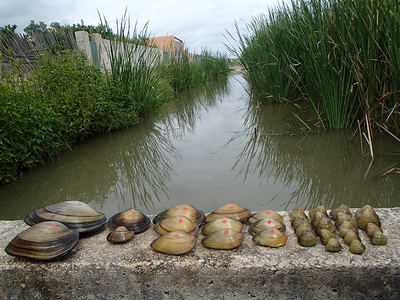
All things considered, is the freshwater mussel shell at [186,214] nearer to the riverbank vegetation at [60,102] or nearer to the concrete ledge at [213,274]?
the concrete ledge at [213,274]

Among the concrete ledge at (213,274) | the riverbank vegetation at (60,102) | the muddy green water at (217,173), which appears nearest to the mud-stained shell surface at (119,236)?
the concrete ledge at (213,274)

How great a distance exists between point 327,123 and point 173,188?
2.27 meters

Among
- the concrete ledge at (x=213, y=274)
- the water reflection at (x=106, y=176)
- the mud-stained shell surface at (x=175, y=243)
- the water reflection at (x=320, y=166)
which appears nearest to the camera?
the concrete ledge at (x=213, y=274)

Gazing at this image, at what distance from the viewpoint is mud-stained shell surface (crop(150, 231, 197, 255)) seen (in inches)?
51.7

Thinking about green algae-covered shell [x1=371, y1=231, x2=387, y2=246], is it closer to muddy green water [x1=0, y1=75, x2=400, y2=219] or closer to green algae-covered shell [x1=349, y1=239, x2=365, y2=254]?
green algae-covered shell [x1=349, y1=239, x2=365, y2=254]

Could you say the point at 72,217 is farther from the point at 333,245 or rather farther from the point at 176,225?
the point at 333,245

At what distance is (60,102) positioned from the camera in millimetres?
3830

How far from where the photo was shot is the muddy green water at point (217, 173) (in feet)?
7.72

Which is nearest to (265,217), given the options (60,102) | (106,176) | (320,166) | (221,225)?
(221,225)

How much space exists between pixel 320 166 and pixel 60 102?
299cm

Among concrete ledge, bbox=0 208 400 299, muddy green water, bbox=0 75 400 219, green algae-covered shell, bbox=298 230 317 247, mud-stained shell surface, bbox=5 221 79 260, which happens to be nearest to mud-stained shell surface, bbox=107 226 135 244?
concrete ledge, bbox=0 208 400 299

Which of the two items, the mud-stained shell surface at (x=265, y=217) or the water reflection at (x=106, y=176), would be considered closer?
the mud-stained shell surface at (x=265, y=217)

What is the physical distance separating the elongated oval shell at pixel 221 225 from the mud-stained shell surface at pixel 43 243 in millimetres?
574

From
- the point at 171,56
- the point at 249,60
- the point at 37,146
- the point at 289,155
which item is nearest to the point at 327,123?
the point at 289,155
